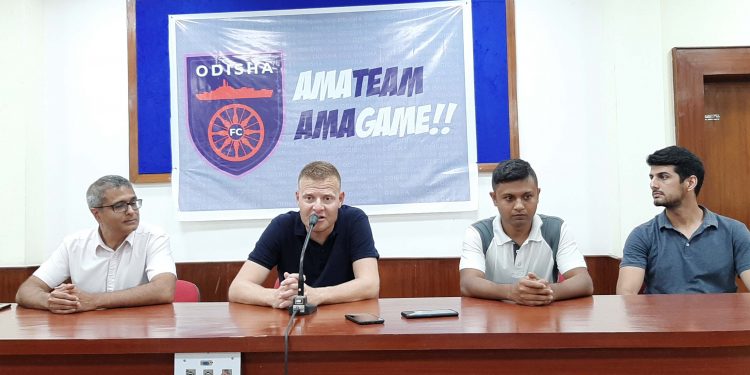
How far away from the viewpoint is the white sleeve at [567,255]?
1987mm

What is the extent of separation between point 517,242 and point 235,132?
1806mm

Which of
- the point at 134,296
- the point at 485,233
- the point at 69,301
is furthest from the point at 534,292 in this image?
the point at 69,301

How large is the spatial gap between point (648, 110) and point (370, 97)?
4.82ft

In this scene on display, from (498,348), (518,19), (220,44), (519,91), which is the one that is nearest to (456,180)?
(519,91)

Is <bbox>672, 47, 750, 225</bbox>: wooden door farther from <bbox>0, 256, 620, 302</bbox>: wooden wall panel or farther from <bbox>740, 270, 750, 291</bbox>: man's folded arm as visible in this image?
<bbox>740, 270, 750, 291</bbox>: man's folded arm

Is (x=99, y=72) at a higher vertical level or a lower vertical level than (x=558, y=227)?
higher

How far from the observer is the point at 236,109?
10.6ft

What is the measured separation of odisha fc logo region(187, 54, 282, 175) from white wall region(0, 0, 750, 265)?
0.38 meters

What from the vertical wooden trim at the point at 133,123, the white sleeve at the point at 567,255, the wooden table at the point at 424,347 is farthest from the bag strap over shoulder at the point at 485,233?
the vertical wooden trim at the point at 133,123

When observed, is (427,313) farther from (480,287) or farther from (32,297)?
(32,297)

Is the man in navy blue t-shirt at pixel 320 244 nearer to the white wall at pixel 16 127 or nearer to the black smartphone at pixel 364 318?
the black smartphone at pixel 364 318

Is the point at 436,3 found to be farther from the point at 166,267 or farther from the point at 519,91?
the point at 166,267

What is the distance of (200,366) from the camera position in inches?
47.2

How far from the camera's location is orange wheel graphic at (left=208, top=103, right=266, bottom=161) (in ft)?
10.5
